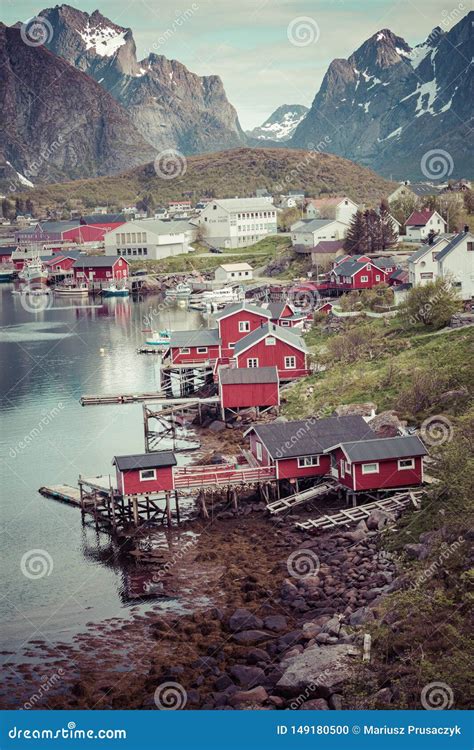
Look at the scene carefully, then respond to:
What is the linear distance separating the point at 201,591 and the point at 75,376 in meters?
26.1

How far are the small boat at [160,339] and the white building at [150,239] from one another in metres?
39.0

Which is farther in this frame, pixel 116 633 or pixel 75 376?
pixel 75 376

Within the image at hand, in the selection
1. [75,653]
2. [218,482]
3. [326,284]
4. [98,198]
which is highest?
[98,198]

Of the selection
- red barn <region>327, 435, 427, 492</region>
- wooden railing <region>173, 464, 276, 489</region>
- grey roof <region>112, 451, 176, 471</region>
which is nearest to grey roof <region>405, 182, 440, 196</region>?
wooden railing <region>173, 464, 276, 489</region>

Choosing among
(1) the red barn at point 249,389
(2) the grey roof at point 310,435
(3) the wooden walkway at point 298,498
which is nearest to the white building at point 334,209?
(1) the red barn at point 249,389

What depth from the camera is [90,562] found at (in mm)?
25781

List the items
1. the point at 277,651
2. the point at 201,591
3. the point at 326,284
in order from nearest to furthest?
the point at 277,651 < the point at 201,591 < the point at 326,284

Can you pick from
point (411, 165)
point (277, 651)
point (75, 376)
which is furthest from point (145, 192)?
point (277, 651)

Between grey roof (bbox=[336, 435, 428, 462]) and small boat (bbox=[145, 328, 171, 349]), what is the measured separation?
2818cm

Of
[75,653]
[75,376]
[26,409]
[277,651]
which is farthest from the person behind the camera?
[75,376]

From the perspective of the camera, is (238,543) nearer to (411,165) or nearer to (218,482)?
(218,482)

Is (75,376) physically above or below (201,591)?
above

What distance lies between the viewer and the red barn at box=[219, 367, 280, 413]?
3647cm

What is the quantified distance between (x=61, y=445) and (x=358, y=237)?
3786 centimetres
